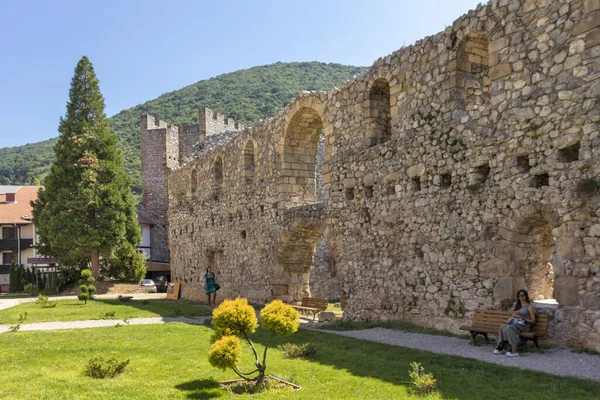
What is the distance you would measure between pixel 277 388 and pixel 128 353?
367 cm

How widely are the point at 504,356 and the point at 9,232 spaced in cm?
4385

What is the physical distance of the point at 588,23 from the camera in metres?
8.09

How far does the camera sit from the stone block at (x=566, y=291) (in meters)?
8.20

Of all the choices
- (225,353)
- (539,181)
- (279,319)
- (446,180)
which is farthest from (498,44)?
(225,353)

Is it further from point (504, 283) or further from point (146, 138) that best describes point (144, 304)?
point (146, 138)

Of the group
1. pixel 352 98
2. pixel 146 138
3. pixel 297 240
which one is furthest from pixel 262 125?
pixel 146 138

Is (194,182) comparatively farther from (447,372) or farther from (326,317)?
(447,372)

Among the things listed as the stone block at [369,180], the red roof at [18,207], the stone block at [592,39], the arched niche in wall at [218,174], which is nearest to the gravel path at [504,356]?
the stone block at [369,180]

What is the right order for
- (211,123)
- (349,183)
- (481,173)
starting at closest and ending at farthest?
(481,173) < (349,183) < (211,123)

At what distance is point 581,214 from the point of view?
8.15 meters

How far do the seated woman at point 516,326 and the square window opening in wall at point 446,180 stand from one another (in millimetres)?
2811

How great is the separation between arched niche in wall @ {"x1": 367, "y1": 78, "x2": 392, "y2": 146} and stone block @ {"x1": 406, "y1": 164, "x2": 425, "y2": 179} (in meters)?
1.75

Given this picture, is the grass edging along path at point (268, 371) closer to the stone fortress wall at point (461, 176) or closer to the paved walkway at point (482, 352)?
the paved walkway at point (482, 352)

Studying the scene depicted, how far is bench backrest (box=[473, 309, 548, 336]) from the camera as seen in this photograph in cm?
832
